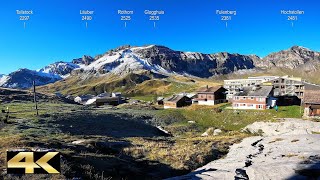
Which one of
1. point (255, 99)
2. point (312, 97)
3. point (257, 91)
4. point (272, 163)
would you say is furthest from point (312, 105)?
point (272, 163)

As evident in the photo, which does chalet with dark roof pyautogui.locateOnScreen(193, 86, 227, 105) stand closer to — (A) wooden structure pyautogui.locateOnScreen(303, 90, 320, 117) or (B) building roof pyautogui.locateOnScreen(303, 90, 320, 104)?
(B) building roof pyautogui.locateOnScreen(303, 90, 320, 104)

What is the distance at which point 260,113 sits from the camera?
82.8 meters

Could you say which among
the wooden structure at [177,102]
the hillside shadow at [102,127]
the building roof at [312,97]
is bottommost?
the hillside shadow at [102,127]

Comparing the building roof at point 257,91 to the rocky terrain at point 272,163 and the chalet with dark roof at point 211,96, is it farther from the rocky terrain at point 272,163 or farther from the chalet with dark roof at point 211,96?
the rocky terrain at point 272,163

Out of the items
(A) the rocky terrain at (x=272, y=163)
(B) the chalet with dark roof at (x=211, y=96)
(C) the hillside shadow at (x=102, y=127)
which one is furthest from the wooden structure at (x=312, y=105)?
(B) the chalet with dark roof at (x=211, y=96)

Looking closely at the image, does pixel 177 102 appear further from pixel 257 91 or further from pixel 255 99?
pixel 255 99

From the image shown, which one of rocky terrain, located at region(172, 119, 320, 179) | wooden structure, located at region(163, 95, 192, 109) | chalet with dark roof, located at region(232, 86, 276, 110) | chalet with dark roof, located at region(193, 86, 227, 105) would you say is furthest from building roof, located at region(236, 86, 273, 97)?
rocky terrain, located at region(172, 119, 320, 179)

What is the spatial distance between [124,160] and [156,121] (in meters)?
58.0

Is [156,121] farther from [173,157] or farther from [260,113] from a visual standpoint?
[173,157]

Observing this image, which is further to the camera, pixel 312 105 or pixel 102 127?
pixel 312 105

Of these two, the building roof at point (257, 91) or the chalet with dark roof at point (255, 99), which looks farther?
the building roof at point (257, 91)

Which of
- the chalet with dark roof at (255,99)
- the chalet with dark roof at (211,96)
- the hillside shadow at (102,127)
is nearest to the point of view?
the hillside shadow at (102,127)

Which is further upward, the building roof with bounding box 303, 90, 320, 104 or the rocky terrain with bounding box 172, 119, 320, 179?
the building roof with bounding box 303, 90, 320, 104

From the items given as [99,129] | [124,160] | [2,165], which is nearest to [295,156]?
[124,160]
